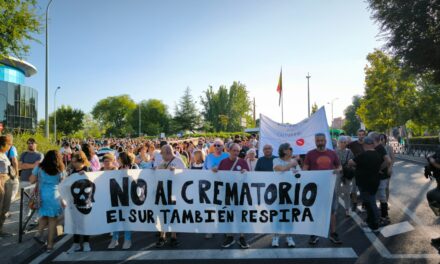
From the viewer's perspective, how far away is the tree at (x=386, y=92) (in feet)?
111

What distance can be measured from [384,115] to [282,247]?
3688 centimetres

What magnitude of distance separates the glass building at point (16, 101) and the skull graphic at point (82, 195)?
1609 inches

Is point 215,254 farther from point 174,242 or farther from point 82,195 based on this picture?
point 82,195

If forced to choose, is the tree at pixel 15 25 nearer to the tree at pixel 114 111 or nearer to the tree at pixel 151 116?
the tree at pixel 151 116

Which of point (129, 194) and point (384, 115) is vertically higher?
point (384, 115)

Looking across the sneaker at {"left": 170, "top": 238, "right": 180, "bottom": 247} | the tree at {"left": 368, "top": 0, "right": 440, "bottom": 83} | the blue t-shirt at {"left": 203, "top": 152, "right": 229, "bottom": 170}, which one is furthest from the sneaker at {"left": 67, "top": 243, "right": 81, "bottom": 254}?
the tree at {"left": 368, "top": 0, "right": 440, "bottom": 83}

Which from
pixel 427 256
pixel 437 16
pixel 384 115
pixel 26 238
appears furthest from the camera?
Answer: pixel 384 115

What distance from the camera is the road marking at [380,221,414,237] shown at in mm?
6121

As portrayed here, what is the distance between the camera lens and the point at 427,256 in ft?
16.1

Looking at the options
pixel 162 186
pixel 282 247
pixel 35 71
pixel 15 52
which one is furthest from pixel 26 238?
pixel 35 71

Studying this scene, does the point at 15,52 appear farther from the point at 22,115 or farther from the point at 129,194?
the point at 22,115

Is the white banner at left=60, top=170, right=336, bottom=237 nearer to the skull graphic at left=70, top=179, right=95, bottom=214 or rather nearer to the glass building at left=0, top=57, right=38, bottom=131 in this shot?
the skull graphic at left=70, top=179, right=95, bottom=214

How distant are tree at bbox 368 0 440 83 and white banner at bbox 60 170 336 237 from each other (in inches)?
525

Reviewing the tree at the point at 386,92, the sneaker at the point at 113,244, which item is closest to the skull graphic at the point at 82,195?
the sneaker at the point at 113,244
